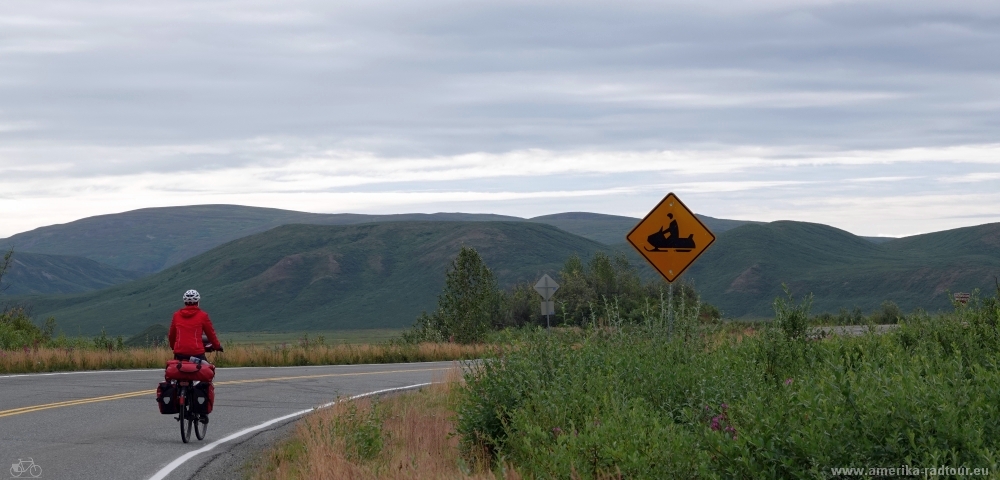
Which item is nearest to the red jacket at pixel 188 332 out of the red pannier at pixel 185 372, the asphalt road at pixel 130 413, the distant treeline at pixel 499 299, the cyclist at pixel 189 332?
the cyclist at pixel 189 332

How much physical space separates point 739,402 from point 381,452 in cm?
423

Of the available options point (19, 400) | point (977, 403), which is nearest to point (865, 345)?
point (977, 403)

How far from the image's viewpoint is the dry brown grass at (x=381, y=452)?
8664 mm

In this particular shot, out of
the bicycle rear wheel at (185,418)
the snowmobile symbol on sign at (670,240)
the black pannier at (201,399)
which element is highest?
→ the snowmobile symbol on sign at (670,240)

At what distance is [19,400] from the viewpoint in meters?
16.4

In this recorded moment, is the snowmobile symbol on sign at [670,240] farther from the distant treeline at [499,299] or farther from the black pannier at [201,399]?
the distant treeline at [499,299]

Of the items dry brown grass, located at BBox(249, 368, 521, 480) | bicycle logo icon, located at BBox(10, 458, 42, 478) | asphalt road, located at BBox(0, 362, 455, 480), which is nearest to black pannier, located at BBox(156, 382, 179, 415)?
asphalt road, located at BBox(0, 362, 455, 480)

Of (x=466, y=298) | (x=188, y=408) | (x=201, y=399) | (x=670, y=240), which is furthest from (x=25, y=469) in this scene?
(x=466, y=298)

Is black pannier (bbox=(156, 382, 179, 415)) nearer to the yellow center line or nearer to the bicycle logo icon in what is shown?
the bicycle logo icon

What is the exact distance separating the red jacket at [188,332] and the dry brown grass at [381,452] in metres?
1.63

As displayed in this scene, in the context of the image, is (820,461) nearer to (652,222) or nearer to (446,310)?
(652,222)

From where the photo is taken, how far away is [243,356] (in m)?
27.4

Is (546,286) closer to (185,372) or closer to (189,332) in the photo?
(189,332)

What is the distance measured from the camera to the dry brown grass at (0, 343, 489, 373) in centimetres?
2391
